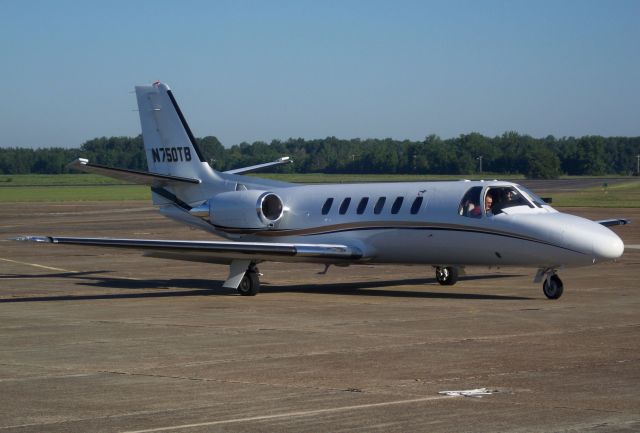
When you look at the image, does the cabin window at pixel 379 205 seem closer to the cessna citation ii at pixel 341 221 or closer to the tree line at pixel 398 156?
the cessna citation ii at pixel 341 221

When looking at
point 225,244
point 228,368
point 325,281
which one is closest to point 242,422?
point 228,368

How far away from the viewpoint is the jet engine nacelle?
79.5 ft

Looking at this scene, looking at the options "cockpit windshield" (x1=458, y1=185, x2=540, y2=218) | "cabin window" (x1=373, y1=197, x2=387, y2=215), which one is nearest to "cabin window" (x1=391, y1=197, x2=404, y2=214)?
"cabin window" (x1=373, y1=197, x2=387, y2=215)

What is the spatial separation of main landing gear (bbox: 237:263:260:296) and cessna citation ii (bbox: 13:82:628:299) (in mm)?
20

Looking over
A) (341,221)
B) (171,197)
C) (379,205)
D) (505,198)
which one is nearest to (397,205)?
(379,205)

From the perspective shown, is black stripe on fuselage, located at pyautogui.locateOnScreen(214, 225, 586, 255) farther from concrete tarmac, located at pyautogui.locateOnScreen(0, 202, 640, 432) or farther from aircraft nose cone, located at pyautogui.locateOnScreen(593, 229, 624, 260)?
concrete tarmac, located at pyautogui.locateOnScreen(0, 202, 640, 432)

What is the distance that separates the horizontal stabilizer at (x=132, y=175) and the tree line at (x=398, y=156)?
89781 mm

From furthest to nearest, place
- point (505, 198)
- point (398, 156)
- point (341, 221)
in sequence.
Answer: point (398, 156) → point (341, 221) → point (505, 198)

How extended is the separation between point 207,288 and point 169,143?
443 cm

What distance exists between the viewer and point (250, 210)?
2420 cm

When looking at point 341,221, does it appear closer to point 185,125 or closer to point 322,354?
point 185,125

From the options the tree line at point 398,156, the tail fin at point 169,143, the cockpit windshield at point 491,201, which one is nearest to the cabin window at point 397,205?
the cockpit windshield at point 491,201

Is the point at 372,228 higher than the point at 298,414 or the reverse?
higher

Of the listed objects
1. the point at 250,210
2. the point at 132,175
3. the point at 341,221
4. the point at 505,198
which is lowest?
the point at 341,221
